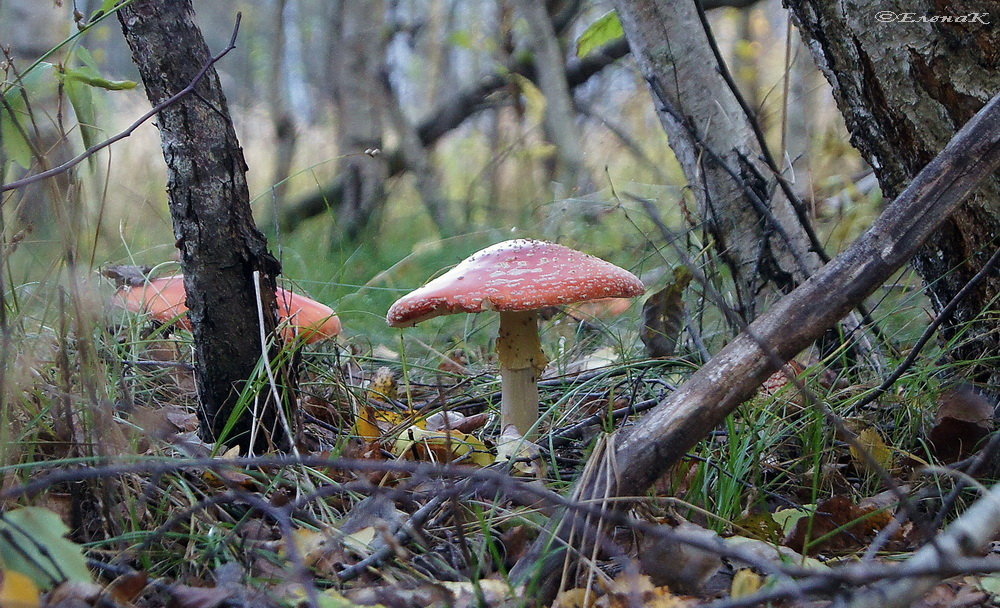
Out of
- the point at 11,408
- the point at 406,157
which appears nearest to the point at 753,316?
the point at 11,408

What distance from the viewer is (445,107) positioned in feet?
25.9

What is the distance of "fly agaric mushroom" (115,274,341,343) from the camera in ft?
7.98

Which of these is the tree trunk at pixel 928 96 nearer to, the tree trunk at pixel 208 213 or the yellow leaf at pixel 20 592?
the tree trunk at pixel 208 213

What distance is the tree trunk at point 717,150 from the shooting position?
111 inches

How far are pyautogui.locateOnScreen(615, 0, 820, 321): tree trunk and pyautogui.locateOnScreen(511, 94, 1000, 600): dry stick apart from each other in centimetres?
126

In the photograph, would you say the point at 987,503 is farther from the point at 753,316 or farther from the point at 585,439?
the point at 753,316

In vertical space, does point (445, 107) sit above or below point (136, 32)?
above

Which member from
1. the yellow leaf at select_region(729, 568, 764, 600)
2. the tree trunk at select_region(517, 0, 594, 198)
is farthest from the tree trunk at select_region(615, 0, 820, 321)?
the tree trunk at select_region(517, 0, 594, 198)

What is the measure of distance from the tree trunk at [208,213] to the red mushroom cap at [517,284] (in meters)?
0.38

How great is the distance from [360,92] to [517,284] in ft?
20.2

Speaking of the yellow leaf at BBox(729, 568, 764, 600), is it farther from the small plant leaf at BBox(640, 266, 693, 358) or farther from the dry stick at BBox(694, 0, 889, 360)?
the dry stick at BBox(694, 0, 889, 360)

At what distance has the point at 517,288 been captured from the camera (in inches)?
76.4

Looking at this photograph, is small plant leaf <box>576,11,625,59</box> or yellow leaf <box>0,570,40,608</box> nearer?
yellow leaf <box>0,570,40,608</box>

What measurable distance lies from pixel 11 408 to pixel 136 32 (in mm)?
→ 872
